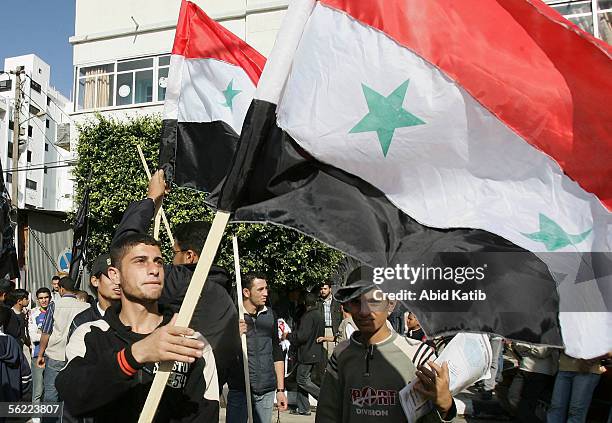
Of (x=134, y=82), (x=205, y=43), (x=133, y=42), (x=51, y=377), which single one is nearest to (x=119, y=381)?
(x=205, y=43)

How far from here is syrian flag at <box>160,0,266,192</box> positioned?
4918 millimetres

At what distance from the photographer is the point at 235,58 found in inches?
207

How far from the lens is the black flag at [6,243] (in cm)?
485

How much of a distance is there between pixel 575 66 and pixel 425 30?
0.66 m

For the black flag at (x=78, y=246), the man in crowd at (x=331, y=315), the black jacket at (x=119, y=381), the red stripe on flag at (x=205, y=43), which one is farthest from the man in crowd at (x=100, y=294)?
the man in crowd at (x=331, y=315)

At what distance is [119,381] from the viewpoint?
2.38 meters

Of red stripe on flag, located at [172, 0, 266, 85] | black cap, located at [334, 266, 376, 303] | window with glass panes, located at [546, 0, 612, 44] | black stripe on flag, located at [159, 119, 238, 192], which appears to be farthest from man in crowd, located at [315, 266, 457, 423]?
window with glass panes, located at [546, 0, 612, 44]

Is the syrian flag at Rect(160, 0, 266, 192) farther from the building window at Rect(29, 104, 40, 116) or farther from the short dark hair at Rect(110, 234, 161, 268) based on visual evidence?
the building window at Rect(29, 104, 40, 116)

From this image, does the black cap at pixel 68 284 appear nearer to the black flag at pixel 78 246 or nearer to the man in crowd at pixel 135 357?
the black flag at pixel 78 246

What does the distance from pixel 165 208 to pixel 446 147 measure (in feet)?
50.4

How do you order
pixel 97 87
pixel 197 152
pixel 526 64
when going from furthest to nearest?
pixel 97 87, pixel 197 152, pixel 526 64

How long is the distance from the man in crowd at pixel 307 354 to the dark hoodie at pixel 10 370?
17.8ft

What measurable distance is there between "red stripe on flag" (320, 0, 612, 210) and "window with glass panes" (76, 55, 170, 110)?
1926 centimetres

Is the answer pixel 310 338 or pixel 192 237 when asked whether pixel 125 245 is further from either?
pixel 310 338
